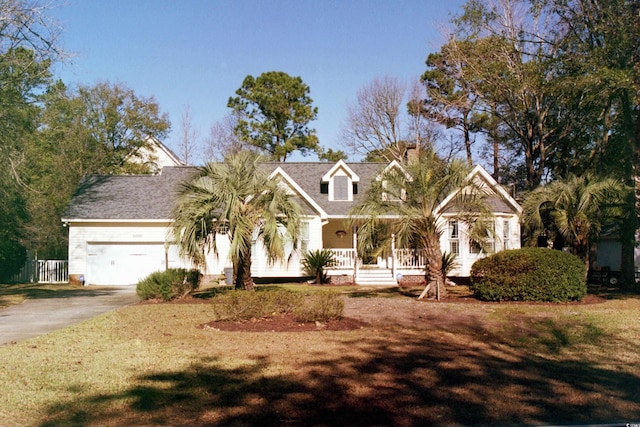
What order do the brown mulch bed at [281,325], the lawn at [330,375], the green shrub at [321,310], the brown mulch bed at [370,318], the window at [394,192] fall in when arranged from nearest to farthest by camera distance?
the lawn at [330,375], the brown mulch bed at [281,325], the brown mulch bed at [370,318], the green shrub at [321,310], the window at [394,192]

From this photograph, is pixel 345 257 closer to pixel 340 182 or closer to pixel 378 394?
pixel 340 182

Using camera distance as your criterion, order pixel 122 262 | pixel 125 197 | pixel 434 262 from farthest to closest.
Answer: pixel 125 197 < pixel 122 262 < pixel 434 262

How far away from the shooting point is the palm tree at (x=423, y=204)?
18.3 meters

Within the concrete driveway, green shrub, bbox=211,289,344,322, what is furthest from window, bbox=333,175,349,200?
green shrub, bbox=211,289,344,322

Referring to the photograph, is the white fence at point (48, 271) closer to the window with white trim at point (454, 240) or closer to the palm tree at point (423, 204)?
the palm tree at point (423, 204)

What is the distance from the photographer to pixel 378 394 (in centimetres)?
753

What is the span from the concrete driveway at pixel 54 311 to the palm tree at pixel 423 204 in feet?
28.8

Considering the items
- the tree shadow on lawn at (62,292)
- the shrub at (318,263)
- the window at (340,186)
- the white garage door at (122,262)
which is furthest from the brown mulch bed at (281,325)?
the white garage door at (122,262)

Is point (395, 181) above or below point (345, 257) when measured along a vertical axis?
above

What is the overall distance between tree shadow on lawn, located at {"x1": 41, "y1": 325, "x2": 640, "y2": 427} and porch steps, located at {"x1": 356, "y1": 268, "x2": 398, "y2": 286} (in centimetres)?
1748

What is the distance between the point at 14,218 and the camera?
106 ft

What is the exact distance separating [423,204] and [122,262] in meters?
17.1

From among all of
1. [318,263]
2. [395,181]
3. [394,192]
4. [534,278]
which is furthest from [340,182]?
[534,278]

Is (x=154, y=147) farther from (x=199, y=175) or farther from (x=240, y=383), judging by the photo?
(x=240, y=383)
